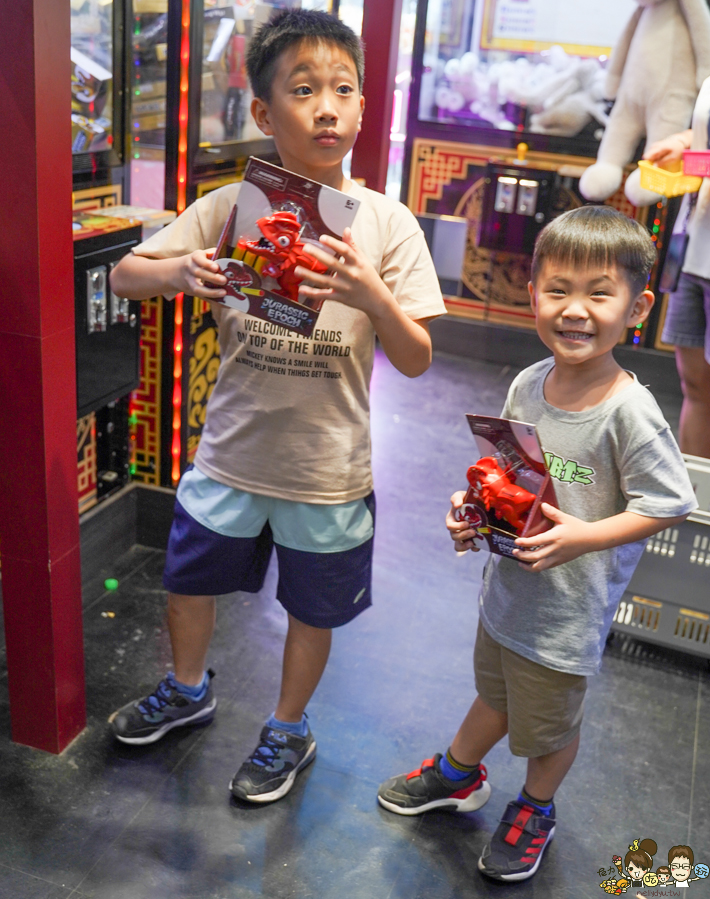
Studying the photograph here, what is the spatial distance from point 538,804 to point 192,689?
0.77 meters

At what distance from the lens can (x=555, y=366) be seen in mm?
1638

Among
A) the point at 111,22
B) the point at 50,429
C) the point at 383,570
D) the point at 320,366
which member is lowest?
the point at 383,570

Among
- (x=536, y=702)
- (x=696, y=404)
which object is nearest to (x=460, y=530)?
(x=536, y=702)

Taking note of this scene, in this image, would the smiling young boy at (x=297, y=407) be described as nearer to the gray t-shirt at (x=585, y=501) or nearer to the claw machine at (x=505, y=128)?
the gray t-shirt at (x=585, y=501)

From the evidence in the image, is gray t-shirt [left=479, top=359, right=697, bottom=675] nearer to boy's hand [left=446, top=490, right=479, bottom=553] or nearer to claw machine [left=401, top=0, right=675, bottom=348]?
boy's hand [left=446, top=490, right=479, bottom=553]

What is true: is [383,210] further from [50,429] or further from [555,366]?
[50,429]

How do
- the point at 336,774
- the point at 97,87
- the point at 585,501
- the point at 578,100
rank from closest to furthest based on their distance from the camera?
the point at 585,501, the point at 336,774, the point at 97,87, the point at 578,100

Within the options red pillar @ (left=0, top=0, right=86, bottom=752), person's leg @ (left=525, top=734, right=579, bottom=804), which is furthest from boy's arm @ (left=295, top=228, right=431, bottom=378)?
person's leg @ (left=525, top=734, right=579, bottom=804)

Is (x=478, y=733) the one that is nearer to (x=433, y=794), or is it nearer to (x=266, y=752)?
(x=433, y=794)

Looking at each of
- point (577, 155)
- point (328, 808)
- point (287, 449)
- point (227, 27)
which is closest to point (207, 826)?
point (328, 808)

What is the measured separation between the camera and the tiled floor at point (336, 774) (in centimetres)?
176

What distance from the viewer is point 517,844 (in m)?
1.81

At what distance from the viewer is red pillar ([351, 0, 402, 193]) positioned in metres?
3.89

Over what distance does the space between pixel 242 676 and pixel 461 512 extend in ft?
3.25
